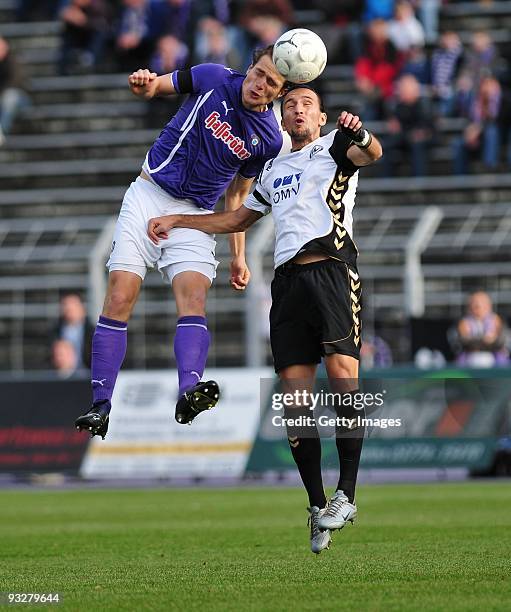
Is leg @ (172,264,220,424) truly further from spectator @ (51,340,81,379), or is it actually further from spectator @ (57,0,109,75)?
spectator @ (57,0,109,75)

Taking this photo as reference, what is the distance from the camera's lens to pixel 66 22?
26938mm

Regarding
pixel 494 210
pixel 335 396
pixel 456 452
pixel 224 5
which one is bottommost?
pixel 456 452

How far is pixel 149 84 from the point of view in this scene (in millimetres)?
9461

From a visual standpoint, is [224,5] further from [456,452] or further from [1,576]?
[1,576]

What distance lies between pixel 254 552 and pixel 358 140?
9.77ft

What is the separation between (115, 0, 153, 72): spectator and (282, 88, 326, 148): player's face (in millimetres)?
17165

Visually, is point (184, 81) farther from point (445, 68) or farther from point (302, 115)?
point (445, 68)

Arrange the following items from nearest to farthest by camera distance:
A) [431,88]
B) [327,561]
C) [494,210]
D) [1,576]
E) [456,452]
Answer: [1,576] → [327,561] → [456,452] → [494,210] → [431,88]

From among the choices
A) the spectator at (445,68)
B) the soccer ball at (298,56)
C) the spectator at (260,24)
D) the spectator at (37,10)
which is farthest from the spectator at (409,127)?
the soccer ball at (298,56)

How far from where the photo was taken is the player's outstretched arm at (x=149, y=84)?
30.9ft

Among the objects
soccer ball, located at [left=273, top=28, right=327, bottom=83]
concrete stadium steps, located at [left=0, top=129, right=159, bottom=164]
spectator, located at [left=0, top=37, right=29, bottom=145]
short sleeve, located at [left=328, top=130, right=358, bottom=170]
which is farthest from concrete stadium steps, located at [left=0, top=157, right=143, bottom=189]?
short sleeve, located at [left=328, top=130, right=358, bottom=170]

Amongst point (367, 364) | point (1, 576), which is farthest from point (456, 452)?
point (1, 576)

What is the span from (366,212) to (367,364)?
9.40ft

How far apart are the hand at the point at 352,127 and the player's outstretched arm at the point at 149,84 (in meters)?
1.26
